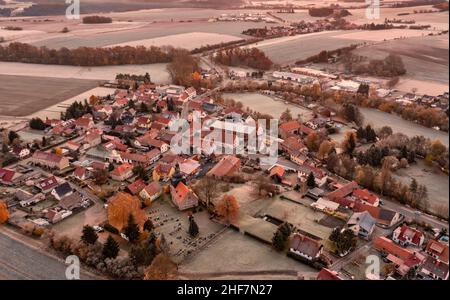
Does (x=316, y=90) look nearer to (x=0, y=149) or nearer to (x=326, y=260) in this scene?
(x=326, y=260)

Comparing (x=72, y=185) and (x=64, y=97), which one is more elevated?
(x=64, y=97)

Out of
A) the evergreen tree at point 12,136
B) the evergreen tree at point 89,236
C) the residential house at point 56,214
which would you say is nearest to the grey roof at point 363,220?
the evergreen tree at point 89,236

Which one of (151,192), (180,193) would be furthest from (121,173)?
(180,193)

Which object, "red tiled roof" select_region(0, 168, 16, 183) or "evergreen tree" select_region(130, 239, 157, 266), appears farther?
"red tiled roof" select_region(0, 168, 16, 183)

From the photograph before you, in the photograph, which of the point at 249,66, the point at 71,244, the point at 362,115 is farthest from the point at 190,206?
the point at 249,66

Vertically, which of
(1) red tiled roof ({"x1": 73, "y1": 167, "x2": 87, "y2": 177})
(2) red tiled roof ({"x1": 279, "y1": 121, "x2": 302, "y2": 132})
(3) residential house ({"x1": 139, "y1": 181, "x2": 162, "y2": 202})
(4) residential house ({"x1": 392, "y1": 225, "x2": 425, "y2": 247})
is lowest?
(4) residential house ({"x1": 392, "y1": 225, "x2": 425, "y2": 247})

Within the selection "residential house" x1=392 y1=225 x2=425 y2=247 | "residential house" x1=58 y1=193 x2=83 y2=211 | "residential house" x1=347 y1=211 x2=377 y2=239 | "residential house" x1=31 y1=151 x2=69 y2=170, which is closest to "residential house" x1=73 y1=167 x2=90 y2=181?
"residential house" x1=31 y1=151 x2=69 y2=170

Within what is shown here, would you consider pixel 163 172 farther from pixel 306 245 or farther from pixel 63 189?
pixel 306 245

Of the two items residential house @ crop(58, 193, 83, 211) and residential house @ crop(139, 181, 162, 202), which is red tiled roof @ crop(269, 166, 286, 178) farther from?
residential house @ crop(58, 193, 83, 211)
